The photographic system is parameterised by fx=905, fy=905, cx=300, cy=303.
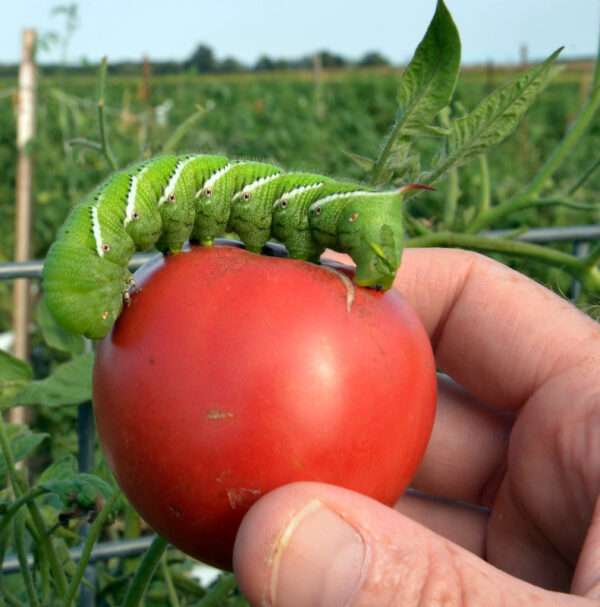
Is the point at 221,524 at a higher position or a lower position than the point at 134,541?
higher

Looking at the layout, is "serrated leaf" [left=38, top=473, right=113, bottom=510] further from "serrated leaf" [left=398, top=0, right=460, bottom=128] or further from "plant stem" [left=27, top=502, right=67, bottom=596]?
"serrated leaf" [left=398, top=0, right=460, bottom=128]

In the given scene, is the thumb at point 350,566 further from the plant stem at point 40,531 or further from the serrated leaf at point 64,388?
the serrated leaf at point 64,388

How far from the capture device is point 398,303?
2.23 feet

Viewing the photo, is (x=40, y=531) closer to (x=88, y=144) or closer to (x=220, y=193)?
(x=220, y=193)

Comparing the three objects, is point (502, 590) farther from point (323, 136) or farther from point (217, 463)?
point (323, 136)

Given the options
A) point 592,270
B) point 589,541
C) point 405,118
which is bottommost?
point 589,541

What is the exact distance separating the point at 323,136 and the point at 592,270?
646cm

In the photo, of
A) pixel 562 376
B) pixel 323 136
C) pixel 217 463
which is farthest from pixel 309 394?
pixel 323 136

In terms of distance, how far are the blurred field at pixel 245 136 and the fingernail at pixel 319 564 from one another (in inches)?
13.7

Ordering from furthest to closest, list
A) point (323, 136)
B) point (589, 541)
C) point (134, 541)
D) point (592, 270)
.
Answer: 1. point (323, 136)
2. point (134, 541)
3. point (592, 270)
4. point (589, 541)

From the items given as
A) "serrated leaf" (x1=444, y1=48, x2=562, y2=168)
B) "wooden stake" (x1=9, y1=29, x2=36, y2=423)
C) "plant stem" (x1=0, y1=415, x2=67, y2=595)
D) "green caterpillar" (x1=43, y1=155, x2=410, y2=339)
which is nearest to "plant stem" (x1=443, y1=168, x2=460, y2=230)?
"serrated leaf" (x1=444, y1=48, x2=562, y2=168)

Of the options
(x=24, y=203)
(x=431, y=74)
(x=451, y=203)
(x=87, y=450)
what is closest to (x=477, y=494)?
(x=451, y=203)

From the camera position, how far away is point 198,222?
0.70 metres

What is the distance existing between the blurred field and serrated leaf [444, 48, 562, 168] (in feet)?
0.43
